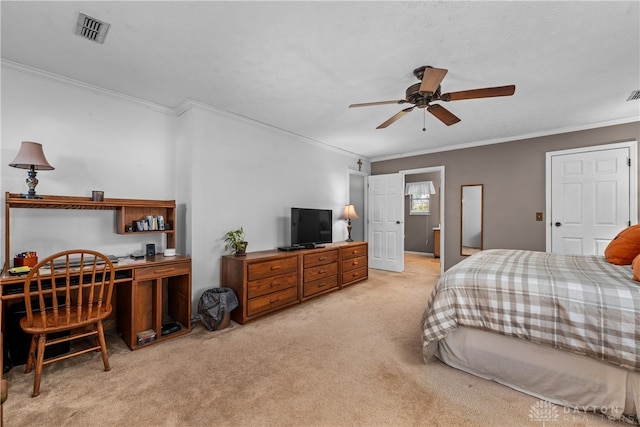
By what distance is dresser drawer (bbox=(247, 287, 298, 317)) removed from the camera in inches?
120

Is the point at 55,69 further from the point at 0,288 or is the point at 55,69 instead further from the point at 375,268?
the point at 375,268

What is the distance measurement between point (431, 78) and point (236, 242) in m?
2.50

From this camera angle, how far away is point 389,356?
7.57 feet

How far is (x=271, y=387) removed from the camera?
75.0 inches

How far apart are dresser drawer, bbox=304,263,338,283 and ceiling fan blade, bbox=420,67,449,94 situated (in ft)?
8.16

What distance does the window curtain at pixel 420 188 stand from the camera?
25.0 feet

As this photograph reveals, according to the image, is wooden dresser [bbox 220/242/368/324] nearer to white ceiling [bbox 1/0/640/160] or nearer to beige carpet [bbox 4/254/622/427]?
beige carpet [bbox 4/254/622/427]

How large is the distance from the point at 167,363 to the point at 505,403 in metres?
2.39

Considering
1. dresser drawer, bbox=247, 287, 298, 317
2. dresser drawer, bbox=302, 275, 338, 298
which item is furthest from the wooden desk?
dresser drawer, bbox=302, 275, 338, 298

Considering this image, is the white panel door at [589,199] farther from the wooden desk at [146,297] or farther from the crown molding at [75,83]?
the crown molding at [75,83]

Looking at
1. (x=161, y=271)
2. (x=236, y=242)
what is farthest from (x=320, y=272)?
(x=161, y=271)

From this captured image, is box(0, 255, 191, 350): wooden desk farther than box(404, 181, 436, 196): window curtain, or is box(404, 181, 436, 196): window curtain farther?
box(404, 181, 436, 196): window curtain

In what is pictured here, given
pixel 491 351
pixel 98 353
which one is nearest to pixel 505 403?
pixel 491 351

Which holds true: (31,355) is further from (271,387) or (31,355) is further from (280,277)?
(280,277)
